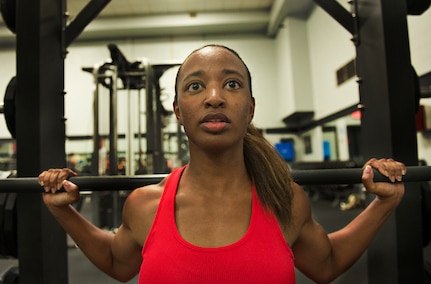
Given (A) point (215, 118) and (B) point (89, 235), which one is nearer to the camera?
(A) point (215, 118)

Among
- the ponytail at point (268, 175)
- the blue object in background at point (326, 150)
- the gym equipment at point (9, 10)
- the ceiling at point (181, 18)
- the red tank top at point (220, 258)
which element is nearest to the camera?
the red tank top at point (220, 258)

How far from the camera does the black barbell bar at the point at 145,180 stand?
35.9 inches

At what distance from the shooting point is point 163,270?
72cm

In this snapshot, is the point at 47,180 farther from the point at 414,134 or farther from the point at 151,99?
the point at 151,99

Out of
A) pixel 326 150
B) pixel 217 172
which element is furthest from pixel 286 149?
pixel 217 172

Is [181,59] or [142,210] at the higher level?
[181,59]

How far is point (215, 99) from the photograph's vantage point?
29.6 inches

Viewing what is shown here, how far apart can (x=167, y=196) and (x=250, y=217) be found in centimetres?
22

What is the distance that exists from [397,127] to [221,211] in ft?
2.56

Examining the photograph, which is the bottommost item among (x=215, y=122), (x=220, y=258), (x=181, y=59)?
(x=220, y=258)

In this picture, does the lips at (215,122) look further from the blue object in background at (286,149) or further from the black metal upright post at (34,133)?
the blue object in background at (286,149)

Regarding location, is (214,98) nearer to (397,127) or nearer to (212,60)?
(212,60)

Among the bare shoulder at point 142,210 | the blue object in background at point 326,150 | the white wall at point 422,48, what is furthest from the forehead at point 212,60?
the blue object in background at point 326,150

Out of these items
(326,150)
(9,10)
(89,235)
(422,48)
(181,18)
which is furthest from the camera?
(181,18)
